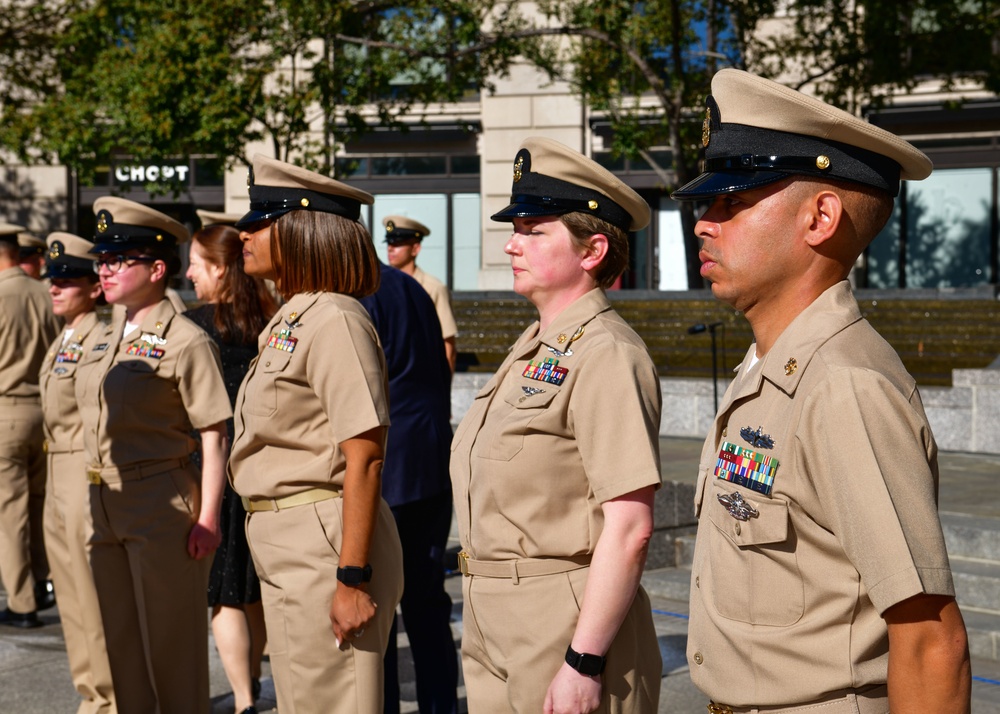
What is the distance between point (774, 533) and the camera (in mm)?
2096

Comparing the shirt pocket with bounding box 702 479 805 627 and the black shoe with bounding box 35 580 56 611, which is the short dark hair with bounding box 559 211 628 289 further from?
the black shoe with bounding box 35 580 56 611

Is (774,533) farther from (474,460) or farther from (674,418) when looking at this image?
(674,418)

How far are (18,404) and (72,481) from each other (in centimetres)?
278

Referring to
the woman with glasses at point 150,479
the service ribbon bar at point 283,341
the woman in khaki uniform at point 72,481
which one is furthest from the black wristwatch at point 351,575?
the woman in khaki uniform at point 72,481

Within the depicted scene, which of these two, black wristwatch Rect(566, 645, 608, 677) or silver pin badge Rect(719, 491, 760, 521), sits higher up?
silver pin badge Rect(719, 491, 760, 521)

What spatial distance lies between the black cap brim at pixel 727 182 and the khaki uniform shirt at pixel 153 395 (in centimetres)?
285

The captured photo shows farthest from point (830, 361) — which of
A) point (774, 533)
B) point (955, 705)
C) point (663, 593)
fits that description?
point (663, 593)

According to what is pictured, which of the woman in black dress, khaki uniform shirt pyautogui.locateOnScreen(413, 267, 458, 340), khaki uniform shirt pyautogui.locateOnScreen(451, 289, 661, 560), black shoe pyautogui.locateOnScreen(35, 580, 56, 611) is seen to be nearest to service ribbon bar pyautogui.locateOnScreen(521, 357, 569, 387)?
khaki uniform shirt pyautogui.locateOnScreen(451, 289, 661, 560)

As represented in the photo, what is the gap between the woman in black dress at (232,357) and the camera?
18.4 feet

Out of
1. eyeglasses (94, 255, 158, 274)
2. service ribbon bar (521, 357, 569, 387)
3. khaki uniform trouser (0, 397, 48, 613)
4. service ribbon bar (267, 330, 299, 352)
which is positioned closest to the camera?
service ribbon bar (521, 357, 569, 387)

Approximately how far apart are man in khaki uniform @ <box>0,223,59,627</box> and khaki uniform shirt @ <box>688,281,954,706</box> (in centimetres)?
634

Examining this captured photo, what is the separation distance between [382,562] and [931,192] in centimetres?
2422

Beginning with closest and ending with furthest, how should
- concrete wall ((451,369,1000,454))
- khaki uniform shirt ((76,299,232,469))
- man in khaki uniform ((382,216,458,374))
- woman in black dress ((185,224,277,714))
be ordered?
khaki uniform shirt ((76,299,232,469)) < woman in black dress ((185,224,277,714)) < man in khaki uniform ((382,216,458,374)) < concrete wall ((451,369,1000,454))

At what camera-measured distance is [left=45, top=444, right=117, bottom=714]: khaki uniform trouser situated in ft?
17.0
